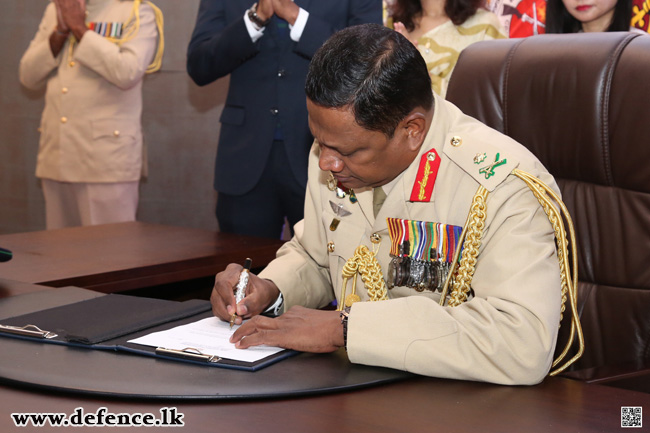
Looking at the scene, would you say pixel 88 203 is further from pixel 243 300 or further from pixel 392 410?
pixel 392 410

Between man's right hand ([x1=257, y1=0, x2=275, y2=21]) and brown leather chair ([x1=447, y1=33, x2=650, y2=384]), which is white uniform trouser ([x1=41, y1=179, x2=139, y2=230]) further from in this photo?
brown leather chair ([x1=447, y1=33, x2=650, y2=384])

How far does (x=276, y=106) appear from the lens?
301cm

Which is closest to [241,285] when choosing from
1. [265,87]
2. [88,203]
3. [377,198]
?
[377,198]

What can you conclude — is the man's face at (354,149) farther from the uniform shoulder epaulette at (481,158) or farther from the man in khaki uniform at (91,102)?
the man in khaki uniform at (91,102)

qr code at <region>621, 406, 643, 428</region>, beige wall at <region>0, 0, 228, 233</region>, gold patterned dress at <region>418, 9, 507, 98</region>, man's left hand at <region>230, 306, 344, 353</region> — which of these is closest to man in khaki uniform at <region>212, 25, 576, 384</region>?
man's left hand at <region>230, 306, 344, 353</region>

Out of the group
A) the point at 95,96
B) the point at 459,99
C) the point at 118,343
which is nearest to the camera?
the point at 118,343

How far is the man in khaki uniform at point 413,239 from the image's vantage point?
130cm

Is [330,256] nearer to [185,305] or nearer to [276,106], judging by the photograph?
[185,305]

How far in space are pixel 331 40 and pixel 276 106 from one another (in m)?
1.57

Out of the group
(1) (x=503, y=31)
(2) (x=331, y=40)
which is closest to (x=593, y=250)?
(2) (x=331, y=40)

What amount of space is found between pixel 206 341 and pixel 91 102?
308 cm

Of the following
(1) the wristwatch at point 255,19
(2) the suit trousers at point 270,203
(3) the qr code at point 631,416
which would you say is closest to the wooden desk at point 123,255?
(2) the suit trousers at point 270,203

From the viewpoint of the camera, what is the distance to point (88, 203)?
13.8 ft

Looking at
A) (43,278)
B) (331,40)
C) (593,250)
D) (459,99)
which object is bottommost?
(43,278)
